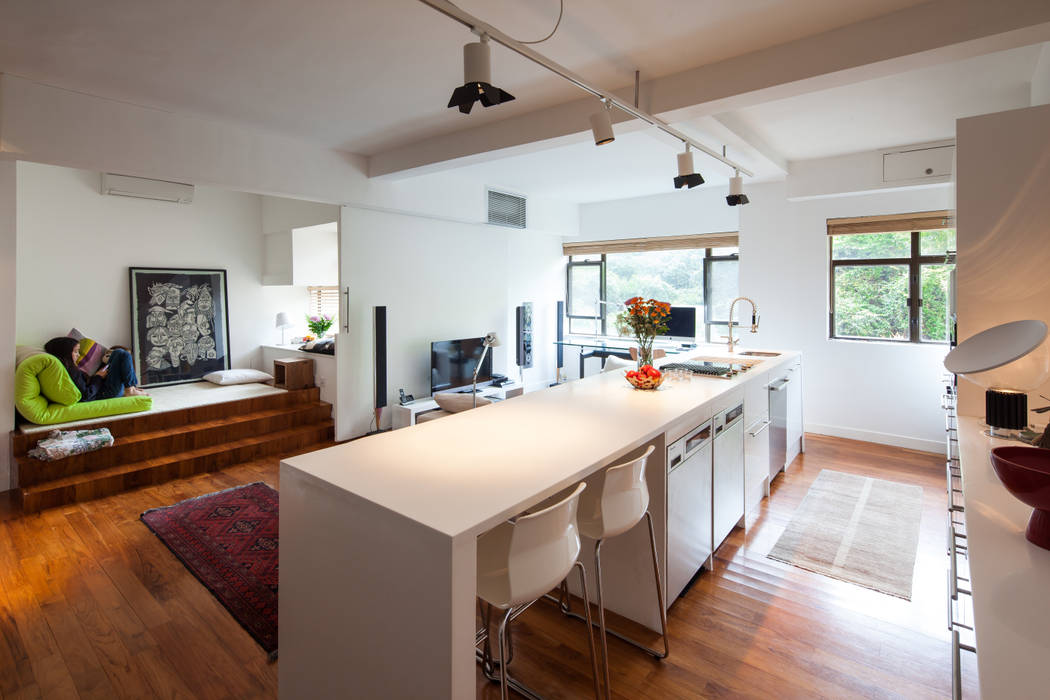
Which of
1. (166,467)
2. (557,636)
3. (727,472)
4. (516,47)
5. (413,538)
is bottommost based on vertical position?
(557,636)

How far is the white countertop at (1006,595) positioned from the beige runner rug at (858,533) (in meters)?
1.48

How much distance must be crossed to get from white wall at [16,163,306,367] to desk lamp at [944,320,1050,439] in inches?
267

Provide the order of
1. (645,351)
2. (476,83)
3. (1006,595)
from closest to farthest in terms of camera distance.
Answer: (1006,595), (476,83), (645,351)

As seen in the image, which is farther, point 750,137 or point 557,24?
point 750,137

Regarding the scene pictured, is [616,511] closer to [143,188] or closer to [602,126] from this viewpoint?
[602,126]

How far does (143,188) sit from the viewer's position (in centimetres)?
531

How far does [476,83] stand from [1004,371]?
231 cm

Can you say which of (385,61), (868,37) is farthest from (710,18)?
(385,61)

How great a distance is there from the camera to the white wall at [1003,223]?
7.19 ft

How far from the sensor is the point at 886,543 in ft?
10.2

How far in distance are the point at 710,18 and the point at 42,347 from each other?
627 cm

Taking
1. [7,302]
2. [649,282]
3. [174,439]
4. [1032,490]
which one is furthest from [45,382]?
[649,282]

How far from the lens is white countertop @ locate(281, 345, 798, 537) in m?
1.46

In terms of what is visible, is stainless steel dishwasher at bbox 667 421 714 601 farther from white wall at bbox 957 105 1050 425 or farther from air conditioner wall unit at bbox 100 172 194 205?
air conditioner wall unit at bbox 100 172 194 205
